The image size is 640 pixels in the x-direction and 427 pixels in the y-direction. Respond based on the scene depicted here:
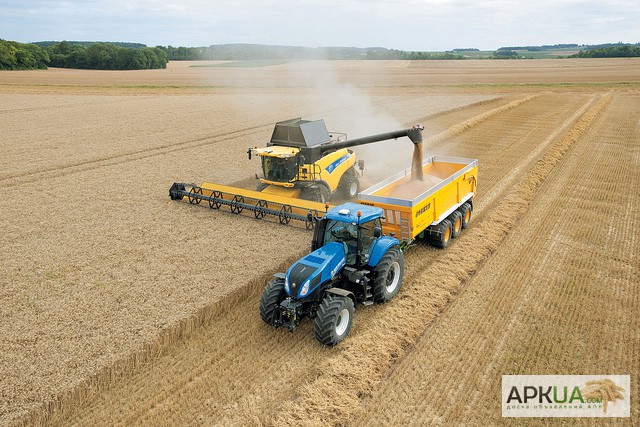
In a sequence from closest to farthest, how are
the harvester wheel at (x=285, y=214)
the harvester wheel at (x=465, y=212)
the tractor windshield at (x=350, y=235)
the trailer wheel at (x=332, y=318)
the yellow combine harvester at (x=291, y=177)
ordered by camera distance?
the trailer wheel at (x=332, y=318), the tractor windshield at (x=350, y=235), the harvester wheel at (x=465, y=212), the harvester wheel at (x=285, y=214), the yellow combine harvester at (x=291, y=177)

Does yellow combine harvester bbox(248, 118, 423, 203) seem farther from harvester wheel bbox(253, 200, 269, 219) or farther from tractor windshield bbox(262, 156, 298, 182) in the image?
harvester wheel bbox(253, 200, 269, 219)

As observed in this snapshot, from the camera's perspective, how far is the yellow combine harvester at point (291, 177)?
14.0 metres

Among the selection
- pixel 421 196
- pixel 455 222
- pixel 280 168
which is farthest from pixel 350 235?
pixel 280 168

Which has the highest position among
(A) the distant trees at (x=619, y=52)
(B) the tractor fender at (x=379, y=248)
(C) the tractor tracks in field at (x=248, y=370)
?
(A) the distant trees at (x=619, y=52)

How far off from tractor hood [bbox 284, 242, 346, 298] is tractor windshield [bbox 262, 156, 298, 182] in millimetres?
6080

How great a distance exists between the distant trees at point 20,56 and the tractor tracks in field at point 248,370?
89796mm

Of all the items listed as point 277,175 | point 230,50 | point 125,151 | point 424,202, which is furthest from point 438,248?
point 230,50

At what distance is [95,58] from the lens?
89062 mm

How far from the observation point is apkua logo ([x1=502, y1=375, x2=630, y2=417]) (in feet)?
22.0

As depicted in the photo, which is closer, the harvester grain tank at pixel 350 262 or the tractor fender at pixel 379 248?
the harvester grain tank at pixel 350 262

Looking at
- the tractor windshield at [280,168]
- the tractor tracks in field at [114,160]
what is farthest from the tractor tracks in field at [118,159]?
the tractor windshield at [280,168]

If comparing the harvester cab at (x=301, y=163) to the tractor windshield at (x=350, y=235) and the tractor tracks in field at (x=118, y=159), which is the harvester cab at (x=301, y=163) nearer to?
the tractor windshield at (x=350, y=235)

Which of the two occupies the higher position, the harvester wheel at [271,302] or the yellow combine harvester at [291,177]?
the yellow combine harvester at [291,177]

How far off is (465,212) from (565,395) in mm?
6795
